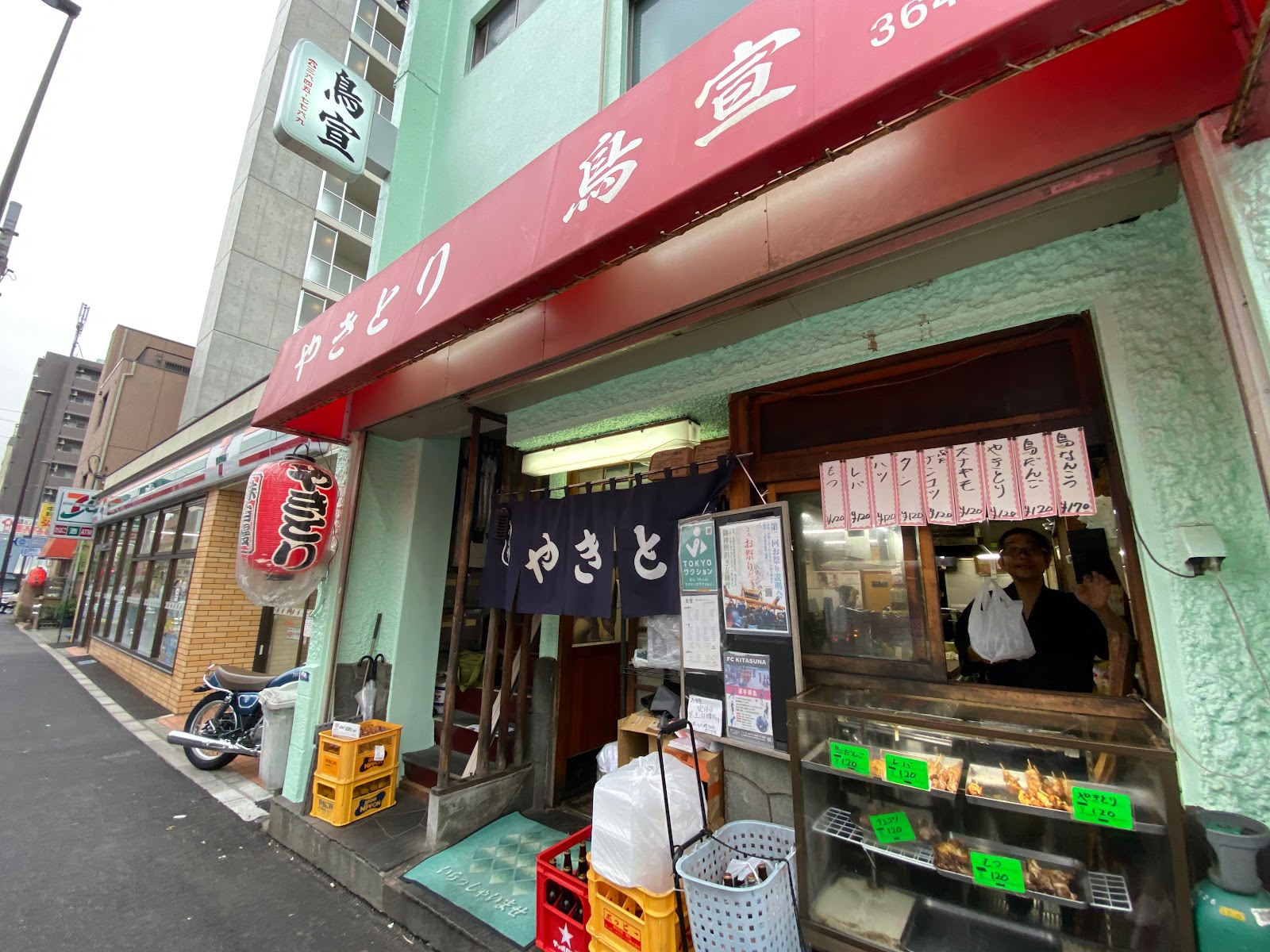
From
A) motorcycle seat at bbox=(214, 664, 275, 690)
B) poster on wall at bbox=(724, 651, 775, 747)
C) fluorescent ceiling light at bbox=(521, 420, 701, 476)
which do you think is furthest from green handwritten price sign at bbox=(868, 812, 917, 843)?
motorcycle seat at bbox=(214, 664, 275, 690)

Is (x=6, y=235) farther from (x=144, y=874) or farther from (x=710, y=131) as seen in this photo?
(x=710, y=131)

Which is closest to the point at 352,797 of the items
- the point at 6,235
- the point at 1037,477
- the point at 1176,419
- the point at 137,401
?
the point at 1037,477

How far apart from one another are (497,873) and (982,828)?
11.7 ft

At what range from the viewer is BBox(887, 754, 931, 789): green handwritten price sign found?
2.52 metres

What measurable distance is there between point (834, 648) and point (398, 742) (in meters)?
4.78

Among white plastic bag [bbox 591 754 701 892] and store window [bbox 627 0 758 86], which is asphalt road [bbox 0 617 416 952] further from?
store window [bbox 627 0 758 86]

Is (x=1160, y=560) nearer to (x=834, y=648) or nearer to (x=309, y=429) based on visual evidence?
(x=834, y=648)

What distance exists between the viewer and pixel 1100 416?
263cm

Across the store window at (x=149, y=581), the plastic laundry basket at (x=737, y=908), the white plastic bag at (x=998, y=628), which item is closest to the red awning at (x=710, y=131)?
the white plastic bag at (x=998, y=628)

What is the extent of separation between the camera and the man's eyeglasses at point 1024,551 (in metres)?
3.44

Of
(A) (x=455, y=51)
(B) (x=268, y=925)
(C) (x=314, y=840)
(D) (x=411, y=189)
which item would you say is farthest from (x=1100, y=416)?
(A) (x=455, y=51)

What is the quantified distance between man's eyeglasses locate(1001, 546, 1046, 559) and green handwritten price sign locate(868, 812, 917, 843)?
6.04 feet

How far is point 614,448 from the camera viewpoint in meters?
4.78

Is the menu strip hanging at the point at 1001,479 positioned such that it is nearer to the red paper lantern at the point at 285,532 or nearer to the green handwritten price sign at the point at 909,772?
the green handwritten price sign at the point at 909,772
